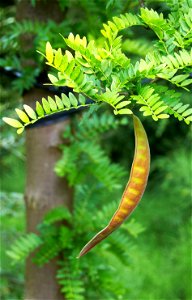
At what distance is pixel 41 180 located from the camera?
0.88 metres

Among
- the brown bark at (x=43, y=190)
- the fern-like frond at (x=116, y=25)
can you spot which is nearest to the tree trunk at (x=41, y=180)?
the brown bark at (x=43, y=190)

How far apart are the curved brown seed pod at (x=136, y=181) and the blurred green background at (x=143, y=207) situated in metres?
A: 0.16

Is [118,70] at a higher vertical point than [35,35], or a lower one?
higher

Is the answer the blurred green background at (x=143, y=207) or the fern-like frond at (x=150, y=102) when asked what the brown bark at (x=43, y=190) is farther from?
the fern-like frond at (x=150, y=102)

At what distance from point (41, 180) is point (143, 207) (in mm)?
1533

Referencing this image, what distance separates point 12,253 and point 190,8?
472 mm

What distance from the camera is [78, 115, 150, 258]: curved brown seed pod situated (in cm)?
44

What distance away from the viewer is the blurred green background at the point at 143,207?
89 centimetres

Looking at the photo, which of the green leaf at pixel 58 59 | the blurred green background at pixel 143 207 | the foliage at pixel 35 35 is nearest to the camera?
the green leaf at pixel 58 59

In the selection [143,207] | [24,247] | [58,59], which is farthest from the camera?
[143,207]

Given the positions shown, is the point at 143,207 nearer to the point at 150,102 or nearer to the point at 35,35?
the point at 35,35

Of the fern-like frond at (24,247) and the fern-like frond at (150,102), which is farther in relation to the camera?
the fern-like frond at (24,247)

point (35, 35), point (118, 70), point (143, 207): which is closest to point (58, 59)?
point (118, 70)

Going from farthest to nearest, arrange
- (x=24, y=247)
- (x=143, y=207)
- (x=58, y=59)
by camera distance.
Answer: (x=143, y=207) → (x=24, y=247) → (x=58, y=59)
